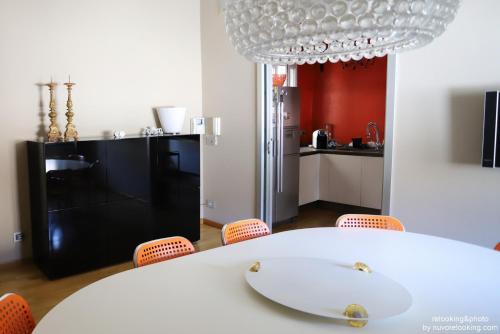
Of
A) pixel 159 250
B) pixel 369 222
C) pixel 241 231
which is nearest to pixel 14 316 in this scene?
pixel 159 250

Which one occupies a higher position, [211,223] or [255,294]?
[255,294]

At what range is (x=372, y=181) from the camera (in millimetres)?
5141

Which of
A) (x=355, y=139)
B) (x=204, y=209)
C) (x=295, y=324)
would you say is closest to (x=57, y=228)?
(x=204, y=209)

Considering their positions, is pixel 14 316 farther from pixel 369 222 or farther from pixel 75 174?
pixel 75 174

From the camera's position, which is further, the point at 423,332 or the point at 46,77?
the point at 46,77

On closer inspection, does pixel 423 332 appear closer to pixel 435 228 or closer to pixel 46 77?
pixel 435 228

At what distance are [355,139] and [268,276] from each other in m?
4.37

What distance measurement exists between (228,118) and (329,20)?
3465 millimetres

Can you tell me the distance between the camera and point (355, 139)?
18.7 ft

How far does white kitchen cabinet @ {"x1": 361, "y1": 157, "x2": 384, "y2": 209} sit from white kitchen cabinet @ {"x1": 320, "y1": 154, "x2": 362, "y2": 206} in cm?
7

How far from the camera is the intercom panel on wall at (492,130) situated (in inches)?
112

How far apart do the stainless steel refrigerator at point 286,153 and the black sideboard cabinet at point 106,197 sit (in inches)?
37.2

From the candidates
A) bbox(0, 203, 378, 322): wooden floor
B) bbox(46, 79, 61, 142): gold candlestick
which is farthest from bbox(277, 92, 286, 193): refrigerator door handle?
bbox(46, 79, 61, 142): gold candlestick

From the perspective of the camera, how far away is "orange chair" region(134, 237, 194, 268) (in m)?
1.97
